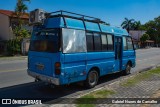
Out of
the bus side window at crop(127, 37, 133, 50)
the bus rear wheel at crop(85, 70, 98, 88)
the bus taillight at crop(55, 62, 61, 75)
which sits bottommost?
the bus rear wheel at crop(85, 70, 98, 88)

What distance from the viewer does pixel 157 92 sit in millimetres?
8734

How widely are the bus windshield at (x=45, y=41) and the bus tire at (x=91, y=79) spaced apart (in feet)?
6.69

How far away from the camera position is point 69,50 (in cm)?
830

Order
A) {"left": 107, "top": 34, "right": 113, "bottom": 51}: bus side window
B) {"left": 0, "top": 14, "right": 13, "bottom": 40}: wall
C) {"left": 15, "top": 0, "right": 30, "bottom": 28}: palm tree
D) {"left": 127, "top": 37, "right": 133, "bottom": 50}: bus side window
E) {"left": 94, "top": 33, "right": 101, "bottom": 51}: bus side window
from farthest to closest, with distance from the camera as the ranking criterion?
{"left": 0, "top": 14, "right": 13, "bottom": 40}: wall, {"left": 15, "top": 0, "right": 30, "bottom": 28}: palm tree, {"left": 127, "top": 37, "right": 133, "bottom": 50}: bus side window, {"left": 107, "top": 34, "right": 113, "bottom": 51}: bus side window, {"left": 94, "top": 33, "right": 101, "bottom": 51}: bus side window

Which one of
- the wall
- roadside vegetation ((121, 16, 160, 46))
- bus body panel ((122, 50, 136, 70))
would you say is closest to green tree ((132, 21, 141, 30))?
roadside vegetation ((121, 16, 160, 46))

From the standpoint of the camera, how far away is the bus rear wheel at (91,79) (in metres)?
9.48

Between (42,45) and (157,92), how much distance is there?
454 centimetres

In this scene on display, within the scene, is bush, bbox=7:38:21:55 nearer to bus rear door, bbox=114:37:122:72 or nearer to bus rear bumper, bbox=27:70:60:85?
bus rear door, bbox=114:37:122:72

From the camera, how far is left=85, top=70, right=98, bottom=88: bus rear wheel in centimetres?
948

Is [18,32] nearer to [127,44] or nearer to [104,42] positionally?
[127,44]

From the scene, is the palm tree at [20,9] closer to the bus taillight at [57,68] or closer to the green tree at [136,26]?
the bus taillight at [57,68]

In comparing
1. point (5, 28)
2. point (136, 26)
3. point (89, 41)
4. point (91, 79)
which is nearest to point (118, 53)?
point (91, 79)

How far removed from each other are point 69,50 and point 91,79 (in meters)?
2.07

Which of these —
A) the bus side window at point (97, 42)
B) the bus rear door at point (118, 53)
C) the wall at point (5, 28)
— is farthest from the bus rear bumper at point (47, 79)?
the wall at point (5, 28)
